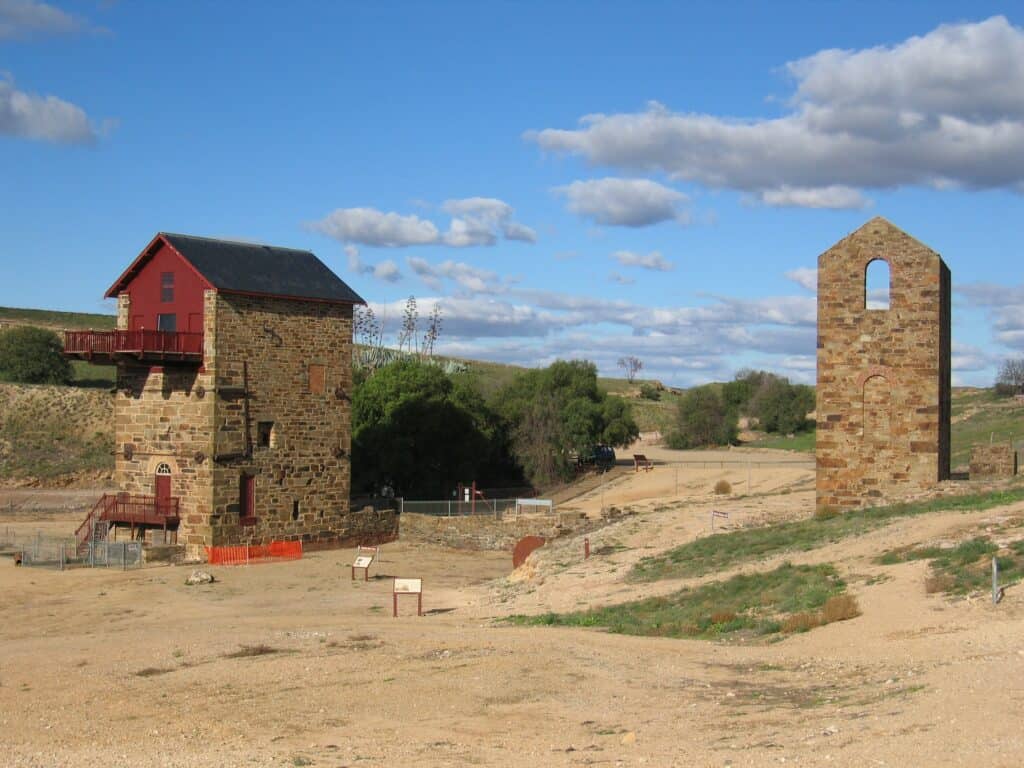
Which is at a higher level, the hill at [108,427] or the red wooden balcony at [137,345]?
the red wooden balcony at [137,345]

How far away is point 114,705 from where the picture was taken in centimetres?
1587

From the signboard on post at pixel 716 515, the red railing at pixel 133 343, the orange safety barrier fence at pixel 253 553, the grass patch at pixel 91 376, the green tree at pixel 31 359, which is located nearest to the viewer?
the signboard on post at pixel 716 515

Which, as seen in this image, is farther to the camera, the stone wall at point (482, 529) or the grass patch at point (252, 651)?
the stone wall at point (482, 529)

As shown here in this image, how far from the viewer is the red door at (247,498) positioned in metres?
37.0

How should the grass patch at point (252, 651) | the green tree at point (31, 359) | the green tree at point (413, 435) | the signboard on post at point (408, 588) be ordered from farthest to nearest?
1. the green tree at point (31, 359)
2. the green tree at point (413, 435)
3. the signboard on post at point (408, 588)
4. the grass patch at point (252, 651)

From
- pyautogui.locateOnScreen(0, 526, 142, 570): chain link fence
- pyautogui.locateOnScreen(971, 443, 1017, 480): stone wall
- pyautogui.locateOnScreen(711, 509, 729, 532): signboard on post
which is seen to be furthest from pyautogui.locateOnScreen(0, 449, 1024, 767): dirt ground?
pyautogui.locateOnScreen(971, 443, 1017, 480): stone wall

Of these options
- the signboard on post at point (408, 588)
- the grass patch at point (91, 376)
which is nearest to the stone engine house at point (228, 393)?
the signboard on post at point (408, 588)

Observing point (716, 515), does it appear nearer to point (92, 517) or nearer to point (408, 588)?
point (408, 588)

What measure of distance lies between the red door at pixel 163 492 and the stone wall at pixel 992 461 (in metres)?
24.8

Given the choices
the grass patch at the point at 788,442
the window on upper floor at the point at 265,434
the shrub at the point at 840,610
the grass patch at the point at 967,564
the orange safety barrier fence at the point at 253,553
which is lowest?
the orange safety barrier fence at the point at 253,553

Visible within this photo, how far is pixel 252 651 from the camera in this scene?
19.6 metres

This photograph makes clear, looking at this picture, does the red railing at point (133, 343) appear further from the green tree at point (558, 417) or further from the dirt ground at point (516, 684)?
the green tree at point (558, 417)

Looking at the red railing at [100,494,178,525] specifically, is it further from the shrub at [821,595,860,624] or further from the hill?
the shrub at [821,595,860,624]

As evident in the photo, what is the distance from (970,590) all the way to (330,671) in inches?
393
